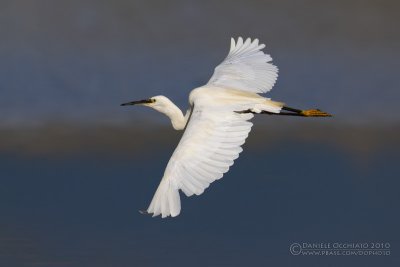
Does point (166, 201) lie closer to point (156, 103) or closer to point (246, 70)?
point (156, 103)

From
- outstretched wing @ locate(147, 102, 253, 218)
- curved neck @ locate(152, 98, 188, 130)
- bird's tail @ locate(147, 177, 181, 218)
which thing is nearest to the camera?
bird's tail @ locate(147, 177, 181, 218)

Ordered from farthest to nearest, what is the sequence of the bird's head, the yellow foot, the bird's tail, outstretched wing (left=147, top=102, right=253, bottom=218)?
1. the yellow foot
2. the bird's head
3. outstretched wing (left=147, top=102, right=253, bottom=218)
4. the bird's tail

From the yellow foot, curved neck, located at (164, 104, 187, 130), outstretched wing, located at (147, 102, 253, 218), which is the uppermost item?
the yellow foot

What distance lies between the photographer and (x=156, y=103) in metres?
11.5

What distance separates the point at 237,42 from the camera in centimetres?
1249

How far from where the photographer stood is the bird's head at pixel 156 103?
11.4m

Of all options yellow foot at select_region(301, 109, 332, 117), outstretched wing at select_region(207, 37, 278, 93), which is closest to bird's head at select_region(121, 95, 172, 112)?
outstretched wing at select_region(207, 37, 278, 93)

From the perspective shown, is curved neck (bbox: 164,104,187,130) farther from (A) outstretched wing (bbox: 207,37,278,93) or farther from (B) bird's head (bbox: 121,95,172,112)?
(A) outstretched wing (bbox: 207,37,278,93)

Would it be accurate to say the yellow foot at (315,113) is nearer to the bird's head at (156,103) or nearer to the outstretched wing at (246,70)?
the outstretched wing at (246,70)

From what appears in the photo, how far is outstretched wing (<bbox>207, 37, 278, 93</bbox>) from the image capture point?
1136 cm

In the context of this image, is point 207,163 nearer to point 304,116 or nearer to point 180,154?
point 180,154

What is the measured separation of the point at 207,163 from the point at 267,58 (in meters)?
3.13

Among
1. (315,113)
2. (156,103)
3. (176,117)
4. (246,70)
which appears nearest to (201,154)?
(176,117)

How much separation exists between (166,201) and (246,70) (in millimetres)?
3270
